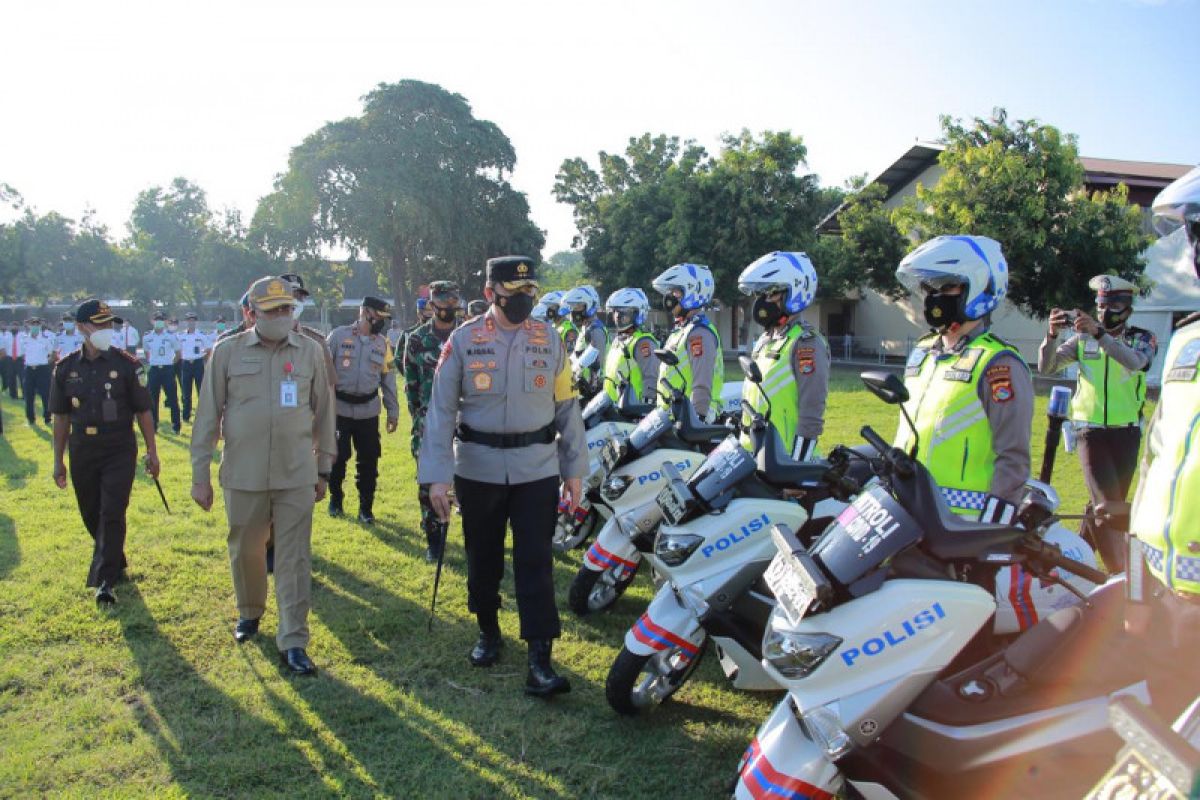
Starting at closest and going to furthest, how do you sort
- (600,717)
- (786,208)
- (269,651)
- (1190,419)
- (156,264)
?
(1190,419), (600,717), (269,651), (786,208), (156,264)

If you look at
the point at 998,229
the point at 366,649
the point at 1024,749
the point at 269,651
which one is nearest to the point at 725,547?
the point at 1024,749

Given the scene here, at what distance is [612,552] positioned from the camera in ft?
14.8

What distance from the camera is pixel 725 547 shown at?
11.3 ft

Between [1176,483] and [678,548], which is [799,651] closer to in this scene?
[1176,483]

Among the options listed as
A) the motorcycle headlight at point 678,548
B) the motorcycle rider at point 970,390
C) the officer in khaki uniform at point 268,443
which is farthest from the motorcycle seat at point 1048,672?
the officer in khaki uniform at point 268,443

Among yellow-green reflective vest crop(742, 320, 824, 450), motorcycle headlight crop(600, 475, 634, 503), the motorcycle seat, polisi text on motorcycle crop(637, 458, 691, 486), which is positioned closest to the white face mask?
motorcycle headlight crop(600, 475, 634, 503)

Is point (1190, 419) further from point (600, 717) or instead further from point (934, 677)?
point (600, 717)

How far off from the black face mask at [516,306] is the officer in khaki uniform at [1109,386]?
385cm

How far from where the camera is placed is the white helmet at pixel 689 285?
667 cm

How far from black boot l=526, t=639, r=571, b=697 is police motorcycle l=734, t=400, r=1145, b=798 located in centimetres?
155

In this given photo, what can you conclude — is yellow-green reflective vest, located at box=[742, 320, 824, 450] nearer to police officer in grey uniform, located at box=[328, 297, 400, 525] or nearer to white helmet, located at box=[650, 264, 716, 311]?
white helmet, located at box=[650, 264, 716, 311]

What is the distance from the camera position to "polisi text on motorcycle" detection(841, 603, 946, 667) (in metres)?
2.32

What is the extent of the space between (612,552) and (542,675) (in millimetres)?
841

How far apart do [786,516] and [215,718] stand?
2797mm
